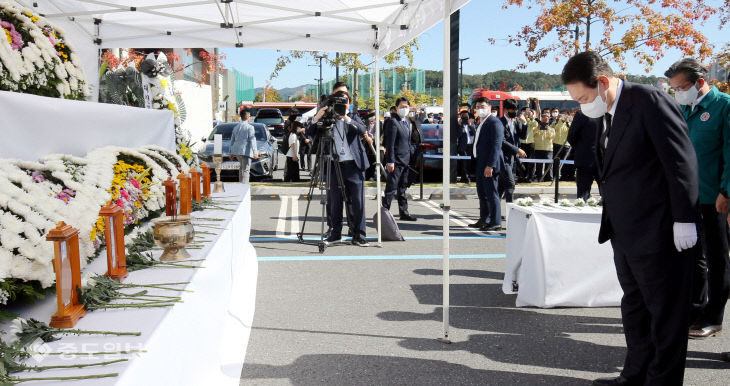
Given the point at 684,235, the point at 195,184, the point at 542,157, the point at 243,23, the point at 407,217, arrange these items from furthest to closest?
the point at 542,157
the point at 407,217
the point at 243,23
the point at 195,184
the point at 684,235

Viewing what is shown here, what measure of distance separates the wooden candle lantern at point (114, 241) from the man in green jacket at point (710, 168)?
3.83 meters

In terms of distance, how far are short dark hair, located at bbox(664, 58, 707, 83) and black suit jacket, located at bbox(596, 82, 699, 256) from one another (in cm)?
146

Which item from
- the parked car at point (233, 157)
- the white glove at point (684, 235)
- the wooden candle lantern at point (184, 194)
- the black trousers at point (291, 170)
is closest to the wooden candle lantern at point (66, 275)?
the wooden candle lantern at point (184, 194)

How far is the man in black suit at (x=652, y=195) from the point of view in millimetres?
2811

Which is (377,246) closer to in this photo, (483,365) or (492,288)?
(492,288)

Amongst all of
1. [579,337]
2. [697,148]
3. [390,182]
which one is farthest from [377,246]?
[697,148]

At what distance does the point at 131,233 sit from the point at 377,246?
472 centimetres

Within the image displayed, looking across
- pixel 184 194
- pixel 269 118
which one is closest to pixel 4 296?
pixel 184 194

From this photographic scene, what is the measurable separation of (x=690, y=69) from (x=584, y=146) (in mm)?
4184

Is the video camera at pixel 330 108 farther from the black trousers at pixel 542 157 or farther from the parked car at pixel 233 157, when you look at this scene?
the black trousers at pixel 542 157

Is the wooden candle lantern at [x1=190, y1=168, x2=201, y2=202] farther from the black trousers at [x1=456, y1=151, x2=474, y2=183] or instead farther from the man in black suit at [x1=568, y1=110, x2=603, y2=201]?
the black trousers at [x1=456, y1=151, x2=474, y2=183]

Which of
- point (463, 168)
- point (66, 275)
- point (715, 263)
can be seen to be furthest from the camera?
point (463, 168)

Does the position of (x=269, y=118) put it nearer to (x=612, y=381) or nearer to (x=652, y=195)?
(x=612, y=381)

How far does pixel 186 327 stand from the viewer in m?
2.11
